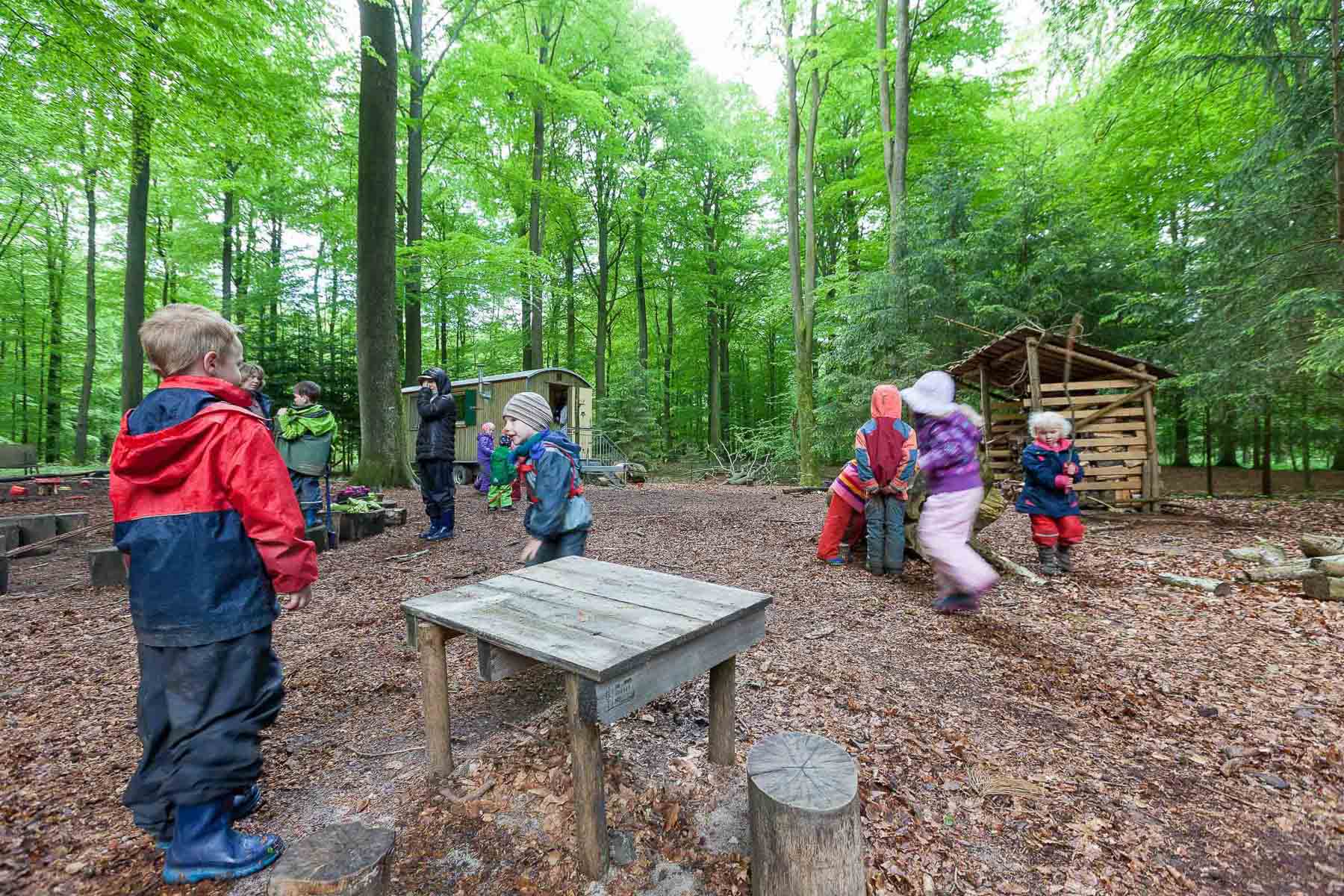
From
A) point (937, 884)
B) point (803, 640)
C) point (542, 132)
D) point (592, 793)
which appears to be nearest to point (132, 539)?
point (592, 793)

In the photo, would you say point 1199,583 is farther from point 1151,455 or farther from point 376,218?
point 376,218

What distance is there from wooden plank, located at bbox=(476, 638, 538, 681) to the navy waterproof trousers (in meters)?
0.69

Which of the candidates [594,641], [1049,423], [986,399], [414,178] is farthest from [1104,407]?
[414,178]

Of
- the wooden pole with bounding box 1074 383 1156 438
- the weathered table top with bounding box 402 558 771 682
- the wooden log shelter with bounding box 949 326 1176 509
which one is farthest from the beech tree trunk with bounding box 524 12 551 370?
the weathered table top with bounding box 402 558 771 682

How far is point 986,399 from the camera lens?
33.9 feet

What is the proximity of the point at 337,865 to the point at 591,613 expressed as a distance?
1.02m

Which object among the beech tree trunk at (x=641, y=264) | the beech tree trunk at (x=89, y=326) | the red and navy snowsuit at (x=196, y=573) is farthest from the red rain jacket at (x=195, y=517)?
the beech tree trunk at (x=89, y=326)

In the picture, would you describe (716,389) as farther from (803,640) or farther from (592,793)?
(592,793)

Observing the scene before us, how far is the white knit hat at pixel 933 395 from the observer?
4.11 m

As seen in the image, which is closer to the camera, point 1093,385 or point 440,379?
point 440,379

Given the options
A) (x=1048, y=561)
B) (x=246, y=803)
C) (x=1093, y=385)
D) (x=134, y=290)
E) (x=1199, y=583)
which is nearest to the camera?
(x=246, y=803)

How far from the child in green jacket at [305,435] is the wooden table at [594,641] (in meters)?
4.11

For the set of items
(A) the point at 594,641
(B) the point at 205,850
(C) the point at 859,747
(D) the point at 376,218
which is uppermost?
(D) the point at 376,218

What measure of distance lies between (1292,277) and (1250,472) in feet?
32.5
